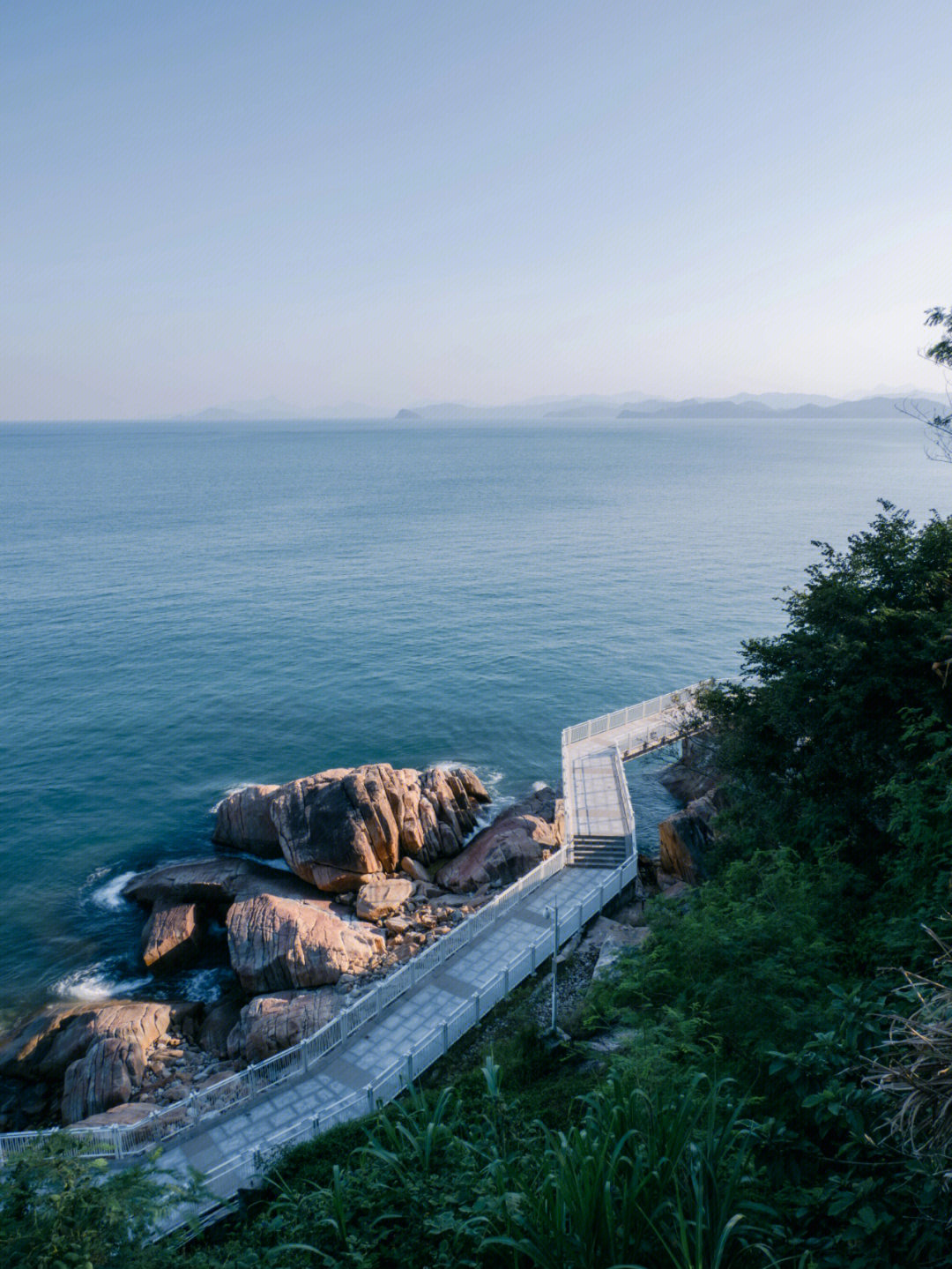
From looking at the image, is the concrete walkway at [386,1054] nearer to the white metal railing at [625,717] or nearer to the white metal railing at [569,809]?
the white metal railing at [569,809]

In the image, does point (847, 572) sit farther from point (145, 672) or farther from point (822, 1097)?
point (145, 672)

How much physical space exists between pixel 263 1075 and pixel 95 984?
9.84m

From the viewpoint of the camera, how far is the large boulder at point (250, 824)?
2834cm

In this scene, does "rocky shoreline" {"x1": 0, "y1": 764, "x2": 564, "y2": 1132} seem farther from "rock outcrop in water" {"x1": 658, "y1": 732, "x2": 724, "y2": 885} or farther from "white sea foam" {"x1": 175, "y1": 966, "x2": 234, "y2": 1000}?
"rock outcrop in water" {"x1": 658, "y1": 732, "x2": 724, "y2": 885}

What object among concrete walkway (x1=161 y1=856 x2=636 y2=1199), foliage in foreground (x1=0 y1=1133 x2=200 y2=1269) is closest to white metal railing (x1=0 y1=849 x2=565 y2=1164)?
concrete walkway (x1=161 y1=856 x2=636 y2=1199)

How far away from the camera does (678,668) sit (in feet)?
147

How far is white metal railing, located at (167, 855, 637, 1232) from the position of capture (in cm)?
1343

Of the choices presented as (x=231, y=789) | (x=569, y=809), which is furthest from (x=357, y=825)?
(x=231, y=789)

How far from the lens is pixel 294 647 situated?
47.1 metres

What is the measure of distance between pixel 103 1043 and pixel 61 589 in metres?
47.3

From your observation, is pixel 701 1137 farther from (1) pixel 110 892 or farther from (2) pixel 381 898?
(1) pixel 110 892

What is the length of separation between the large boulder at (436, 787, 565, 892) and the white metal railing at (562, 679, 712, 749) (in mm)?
4158

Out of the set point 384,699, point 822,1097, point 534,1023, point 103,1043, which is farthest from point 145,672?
point 822,1097

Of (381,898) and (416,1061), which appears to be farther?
(381,898)
